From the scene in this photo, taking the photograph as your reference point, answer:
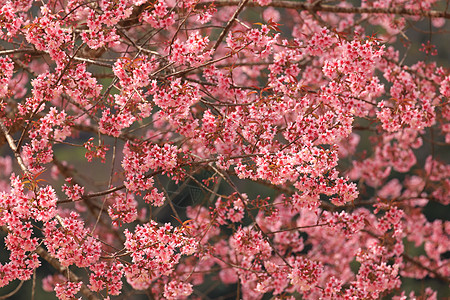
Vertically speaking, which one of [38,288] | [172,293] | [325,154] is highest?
[325,154]

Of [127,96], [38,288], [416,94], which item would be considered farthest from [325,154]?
[38,288]

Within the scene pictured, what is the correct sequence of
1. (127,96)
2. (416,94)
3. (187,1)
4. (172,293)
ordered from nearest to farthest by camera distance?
1. (127,96)
2. (187,1)
3. (172,293)
4. (416,94)

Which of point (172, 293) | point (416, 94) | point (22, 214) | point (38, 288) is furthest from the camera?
point (38, 288)

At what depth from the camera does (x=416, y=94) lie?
14.0 feet

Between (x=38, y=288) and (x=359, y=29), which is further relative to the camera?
(x=38, y=288)

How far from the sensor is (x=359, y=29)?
5.88 m

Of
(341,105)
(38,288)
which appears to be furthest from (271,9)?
(38,288)

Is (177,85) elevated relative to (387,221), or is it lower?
elevated

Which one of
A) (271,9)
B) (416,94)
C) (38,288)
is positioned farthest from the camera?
(38,288)

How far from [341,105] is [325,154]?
698 millimetres

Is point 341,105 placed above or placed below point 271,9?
below

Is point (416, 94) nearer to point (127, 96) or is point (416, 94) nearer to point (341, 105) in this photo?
point (341, 105)

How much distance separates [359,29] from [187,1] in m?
3.01

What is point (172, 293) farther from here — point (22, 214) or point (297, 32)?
point (297, 32)
